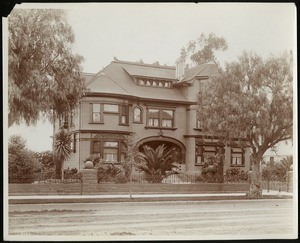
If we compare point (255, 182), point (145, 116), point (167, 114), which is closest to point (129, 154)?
point (145, 116)

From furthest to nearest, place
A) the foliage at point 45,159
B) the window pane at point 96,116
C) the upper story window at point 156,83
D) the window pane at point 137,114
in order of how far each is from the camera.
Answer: the upper story window at point 156,83 → the window pane at point 137,114 → the window pane at point 96,116 → the foliage at point 45,159

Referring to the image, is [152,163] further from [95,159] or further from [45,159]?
[45,159]

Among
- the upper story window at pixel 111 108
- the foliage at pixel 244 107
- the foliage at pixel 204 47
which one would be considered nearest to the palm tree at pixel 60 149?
the upper story window at pixel 111 108

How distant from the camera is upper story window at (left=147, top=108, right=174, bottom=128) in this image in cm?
1027

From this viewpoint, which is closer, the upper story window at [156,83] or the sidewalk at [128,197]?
the sidewalk at [128,197]

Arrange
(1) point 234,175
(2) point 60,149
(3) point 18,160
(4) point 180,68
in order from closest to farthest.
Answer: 1. (3) point 18,160
2. (2) point 60,149
3. (4) point 180,68
4. (1) point 234,175

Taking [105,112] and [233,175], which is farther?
[233,175]

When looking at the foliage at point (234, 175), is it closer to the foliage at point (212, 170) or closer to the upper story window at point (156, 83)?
the foliage at point (212, 170)

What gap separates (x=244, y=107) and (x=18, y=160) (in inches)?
143

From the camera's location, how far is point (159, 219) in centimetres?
1009

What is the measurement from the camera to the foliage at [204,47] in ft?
32.7

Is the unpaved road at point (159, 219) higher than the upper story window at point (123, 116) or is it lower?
lower

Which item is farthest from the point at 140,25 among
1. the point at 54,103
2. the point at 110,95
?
the point at 54,103

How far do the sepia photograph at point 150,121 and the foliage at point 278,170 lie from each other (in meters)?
0.02
